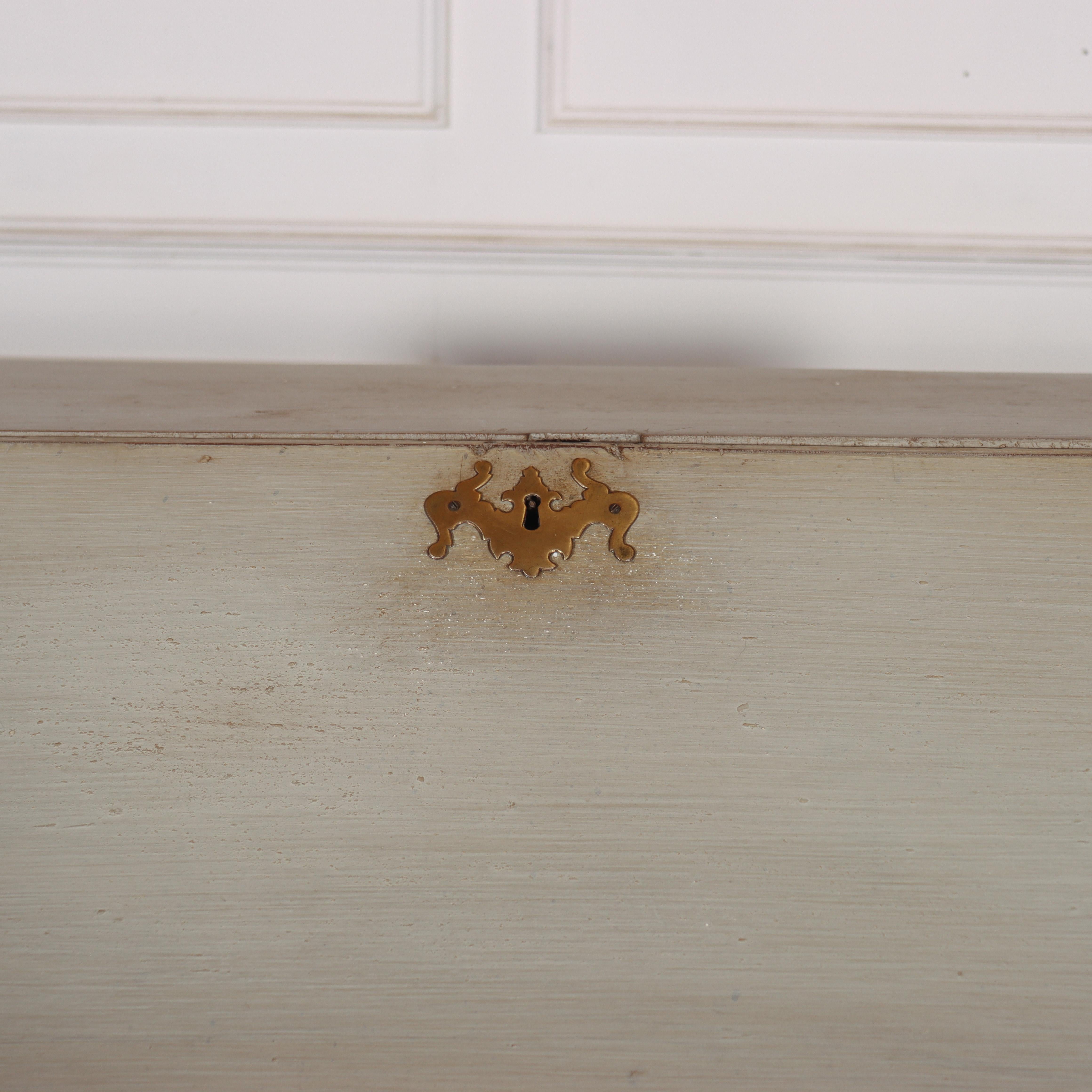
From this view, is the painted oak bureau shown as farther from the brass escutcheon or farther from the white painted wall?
the white painted wall

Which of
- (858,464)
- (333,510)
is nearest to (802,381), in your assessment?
(858,464)

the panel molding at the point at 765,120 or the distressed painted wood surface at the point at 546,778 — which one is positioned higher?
the panel molding at the point at 765,120

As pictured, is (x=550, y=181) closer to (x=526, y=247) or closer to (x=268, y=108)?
(x=526, y=247)

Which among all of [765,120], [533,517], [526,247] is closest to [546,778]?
[533,517]

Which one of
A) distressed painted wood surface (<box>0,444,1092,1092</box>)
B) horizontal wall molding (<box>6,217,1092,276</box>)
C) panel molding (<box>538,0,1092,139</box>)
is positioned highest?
panel molding (<box>538,0,1092,139</box>)

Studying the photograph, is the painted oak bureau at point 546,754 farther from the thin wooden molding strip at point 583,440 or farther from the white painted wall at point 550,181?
the white painted wall at point 550,181

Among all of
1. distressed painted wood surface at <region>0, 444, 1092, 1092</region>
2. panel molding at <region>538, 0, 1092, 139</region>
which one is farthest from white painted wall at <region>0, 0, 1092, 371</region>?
distressed painted wood surface at <region>0, 444, 1092, 1092</region>

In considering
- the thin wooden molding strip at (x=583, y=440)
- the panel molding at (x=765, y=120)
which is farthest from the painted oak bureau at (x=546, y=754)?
the panel molding at (x=765, y=120)
